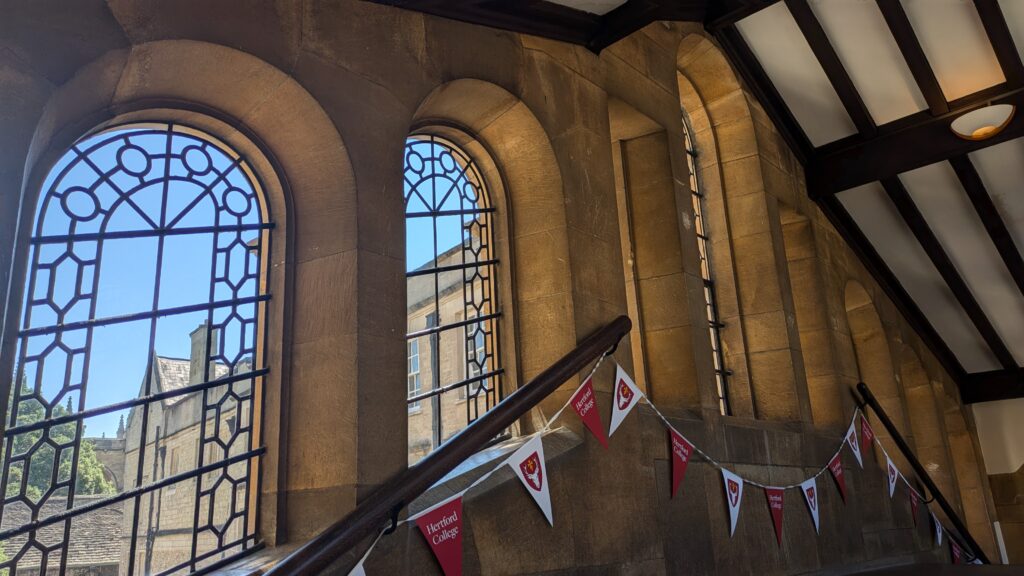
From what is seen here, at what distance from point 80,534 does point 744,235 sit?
5182 mm

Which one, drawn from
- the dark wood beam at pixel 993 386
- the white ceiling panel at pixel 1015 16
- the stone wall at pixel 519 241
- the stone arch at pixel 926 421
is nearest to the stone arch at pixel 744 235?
the stone wall at pixel 519 241

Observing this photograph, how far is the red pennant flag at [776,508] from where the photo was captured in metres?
4.82

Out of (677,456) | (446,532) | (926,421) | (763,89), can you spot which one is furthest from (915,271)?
(446,532)

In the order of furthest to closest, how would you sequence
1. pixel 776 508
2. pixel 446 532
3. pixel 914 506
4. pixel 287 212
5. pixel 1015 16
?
pixel 914 506, pixel 1015 16, pixel 776 508, pixel 287 212, pixel 446 532

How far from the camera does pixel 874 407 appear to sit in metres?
6.71

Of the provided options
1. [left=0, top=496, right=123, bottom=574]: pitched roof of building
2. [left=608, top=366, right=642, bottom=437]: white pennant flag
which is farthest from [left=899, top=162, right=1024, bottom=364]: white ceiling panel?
[left=0, top=496, right=123, bottom=574]: pitched roof of building

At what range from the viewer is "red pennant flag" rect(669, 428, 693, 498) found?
4162 mm

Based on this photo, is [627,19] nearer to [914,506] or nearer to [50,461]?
[50,461]

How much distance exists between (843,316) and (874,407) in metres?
0.88

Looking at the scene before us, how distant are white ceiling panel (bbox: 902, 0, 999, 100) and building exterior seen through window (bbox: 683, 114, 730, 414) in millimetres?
1873

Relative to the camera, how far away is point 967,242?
7570 millimetres

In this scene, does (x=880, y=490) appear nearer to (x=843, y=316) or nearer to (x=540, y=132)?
(x=843, y=316)

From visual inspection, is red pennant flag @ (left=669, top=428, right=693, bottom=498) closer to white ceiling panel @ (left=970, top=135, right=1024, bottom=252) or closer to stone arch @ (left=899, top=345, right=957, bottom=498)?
white ceiling panel @ (left=970, top=135, right=1024, bottom=252)

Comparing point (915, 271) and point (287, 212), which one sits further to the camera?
point (915, 271)
